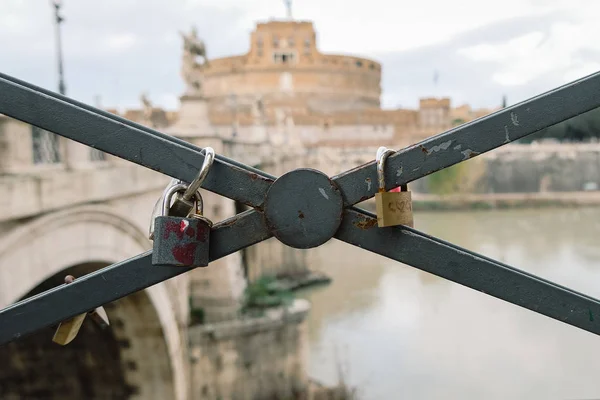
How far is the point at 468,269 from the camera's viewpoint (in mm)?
690

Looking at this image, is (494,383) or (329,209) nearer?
(329,209)

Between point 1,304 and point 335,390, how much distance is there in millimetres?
6030

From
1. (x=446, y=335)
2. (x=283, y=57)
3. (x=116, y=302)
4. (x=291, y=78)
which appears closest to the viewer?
(x=116, y=302)

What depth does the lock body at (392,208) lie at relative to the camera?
657mm

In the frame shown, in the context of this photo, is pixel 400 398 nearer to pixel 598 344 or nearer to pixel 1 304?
pixel 598 344

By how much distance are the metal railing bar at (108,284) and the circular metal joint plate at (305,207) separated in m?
0.02

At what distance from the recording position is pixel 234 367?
675 centimetres

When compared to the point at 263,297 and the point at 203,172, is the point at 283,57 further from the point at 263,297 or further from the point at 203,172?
the point at 203,172

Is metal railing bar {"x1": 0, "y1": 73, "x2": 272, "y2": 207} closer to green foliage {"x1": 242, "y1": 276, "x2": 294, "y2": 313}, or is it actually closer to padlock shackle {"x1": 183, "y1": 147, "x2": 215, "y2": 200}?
padlock shackle {"x1": 183, "y1": 147, "x2": 215, "y2": 200}

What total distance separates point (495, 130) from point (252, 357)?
6585 mm

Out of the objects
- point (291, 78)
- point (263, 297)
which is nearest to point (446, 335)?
point (263, 297)

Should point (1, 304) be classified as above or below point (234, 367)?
above

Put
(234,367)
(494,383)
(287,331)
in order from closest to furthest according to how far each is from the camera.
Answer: (234,367) < (287,331) < (494,383)

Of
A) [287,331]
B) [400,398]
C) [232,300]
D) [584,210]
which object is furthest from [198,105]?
[584,210]
